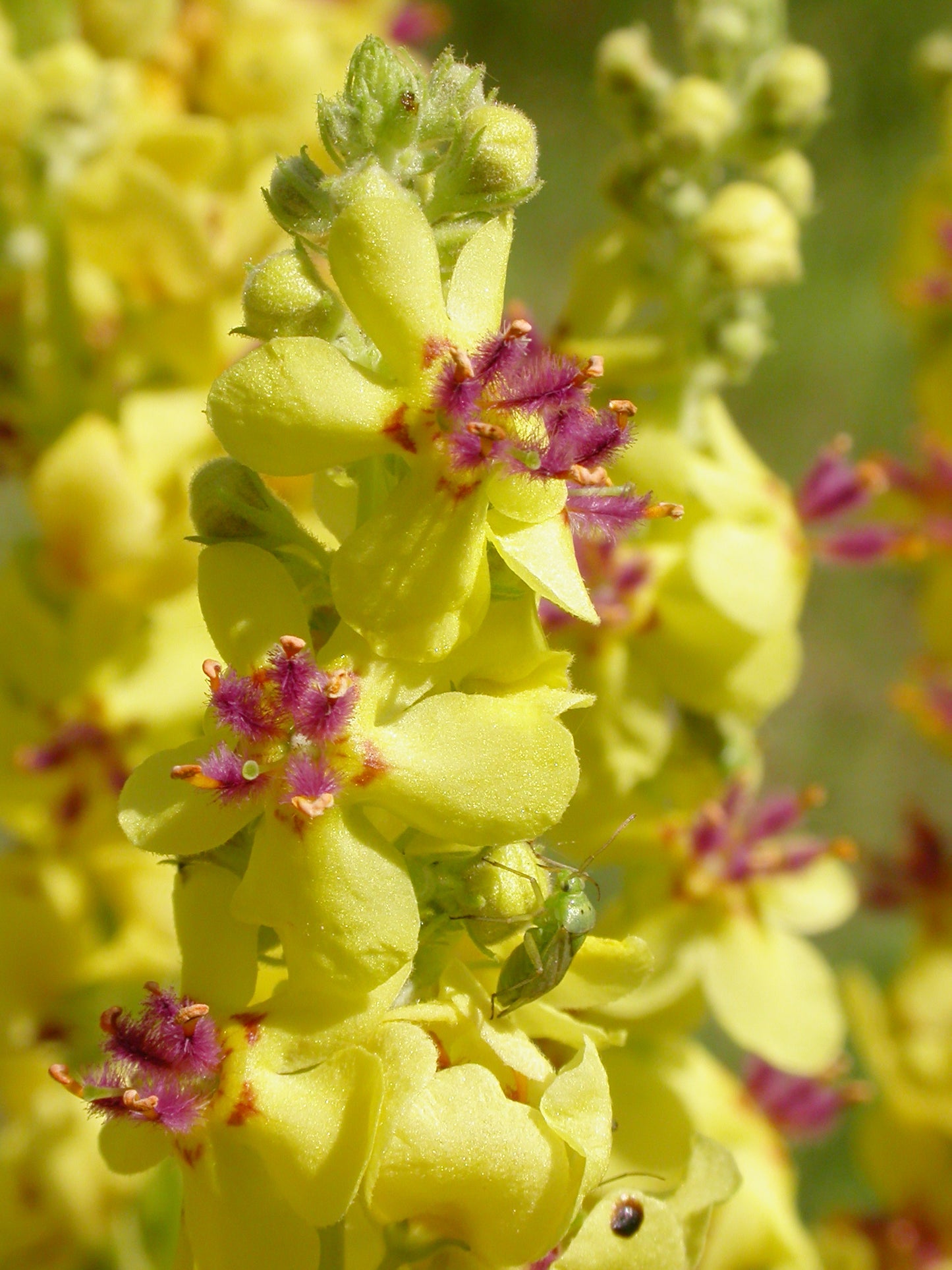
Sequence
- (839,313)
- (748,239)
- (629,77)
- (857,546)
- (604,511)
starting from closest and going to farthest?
(604,511) → (748,239) → (629,77) → (857,546) → (839,313)

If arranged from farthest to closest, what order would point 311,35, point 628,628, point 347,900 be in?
point 311,35 → point 628,628 → point 347,900

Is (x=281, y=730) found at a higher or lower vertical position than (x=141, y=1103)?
higher

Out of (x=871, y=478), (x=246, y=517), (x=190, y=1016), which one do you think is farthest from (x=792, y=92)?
(x=190, y=1016)

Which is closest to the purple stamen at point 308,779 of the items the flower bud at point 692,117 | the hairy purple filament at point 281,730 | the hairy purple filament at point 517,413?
the hairy purple filament at point 281,730

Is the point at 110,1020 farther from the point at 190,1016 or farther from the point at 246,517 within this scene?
the point at 246,517

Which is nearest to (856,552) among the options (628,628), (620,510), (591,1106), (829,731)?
(628,628)

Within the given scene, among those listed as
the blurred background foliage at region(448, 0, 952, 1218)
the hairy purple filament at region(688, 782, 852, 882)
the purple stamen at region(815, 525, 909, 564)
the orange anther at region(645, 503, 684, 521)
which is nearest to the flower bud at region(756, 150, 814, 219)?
the purple stamen at region(815, 525, 909, 564)

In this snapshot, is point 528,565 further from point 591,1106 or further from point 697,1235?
point 697,1235
